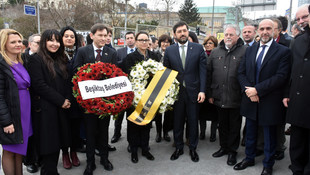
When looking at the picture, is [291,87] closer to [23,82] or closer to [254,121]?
[254,121]

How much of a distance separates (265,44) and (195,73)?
115 centimetres

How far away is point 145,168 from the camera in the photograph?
375cm

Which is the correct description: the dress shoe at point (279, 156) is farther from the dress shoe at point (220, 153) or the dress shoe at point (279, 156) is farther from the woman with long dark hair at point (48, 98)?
the woman with long dark hair at point (48, 98)

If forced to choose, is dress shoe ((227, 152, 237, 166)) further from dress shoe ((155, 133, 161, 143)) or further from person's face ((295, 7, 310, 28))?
person's face ((295, 7, 310, 28))

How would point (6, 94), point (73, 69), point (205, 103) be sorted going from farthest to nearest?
point (205, 103) → point (73, 69) → point (6, 94)

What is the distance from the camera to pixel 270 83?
3.26 m

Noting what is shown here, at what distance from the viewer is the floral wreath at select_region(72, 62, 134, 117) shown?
315 cm

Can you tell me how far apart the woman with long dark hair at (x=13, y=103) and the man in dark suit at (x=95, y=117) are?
785mm

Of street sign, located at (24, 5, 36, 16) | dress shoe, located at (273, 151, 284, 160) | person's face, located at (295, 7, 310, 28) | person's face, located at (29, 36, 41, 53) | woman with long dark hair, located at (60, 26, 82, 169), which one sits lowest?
dress shoe, located at (273, 151, 284, 160)

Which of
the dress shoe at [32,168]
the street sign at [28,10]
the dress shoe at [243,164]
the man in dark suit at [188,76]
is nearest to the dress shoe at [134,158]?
the man in dark suit at [188,76]

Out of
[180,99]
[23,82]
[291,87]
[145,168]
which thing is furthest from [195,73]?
[23,82]

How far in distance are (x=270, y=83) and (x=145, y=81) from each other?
188 cm

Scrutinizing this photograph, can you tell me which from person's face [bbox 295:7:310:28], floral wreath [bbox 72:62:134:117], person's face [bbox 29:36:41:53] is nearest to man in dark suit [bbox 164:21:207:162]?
floral wreath [bbox 72:62:134:117]

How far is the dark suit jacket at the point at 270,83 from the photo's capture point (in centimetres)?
326
